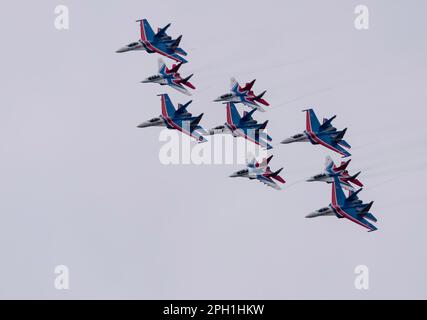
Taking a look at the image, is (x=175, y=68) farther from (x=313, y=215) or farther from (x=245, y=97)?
(x=313, y=215)

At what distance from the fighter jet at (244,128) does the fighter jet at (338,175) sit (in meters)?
6.98

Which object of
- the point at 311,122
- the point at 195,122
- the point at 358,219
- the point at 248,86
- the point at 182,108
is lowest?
the point at 358,219

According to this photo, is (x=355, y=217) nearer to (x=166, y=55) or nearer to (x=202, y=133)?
(x=202, y=133)

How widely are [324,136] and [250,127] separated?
9011mm

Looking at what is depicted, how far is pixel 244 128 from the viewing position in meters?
184

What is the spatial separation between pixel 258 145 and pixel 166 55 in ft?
56.2

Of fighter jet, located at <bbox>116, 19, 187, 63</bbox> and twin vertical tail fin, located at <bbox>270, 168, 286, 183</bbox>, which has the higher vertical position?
fighter jet, located at <bbox>116, 19, 187, 63</bbox>

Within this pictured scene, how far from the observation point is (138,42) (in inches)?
7475

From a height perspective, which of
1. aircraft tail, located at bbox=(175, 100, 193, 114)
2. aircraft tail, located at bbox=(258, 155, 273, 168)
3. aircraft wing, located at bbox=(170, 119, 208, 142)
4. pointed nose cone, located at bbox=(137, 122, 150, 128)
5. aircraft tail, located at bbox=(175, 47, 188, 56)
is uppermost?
aircraft tail, located at bbox=(175, 47, 188, 56)

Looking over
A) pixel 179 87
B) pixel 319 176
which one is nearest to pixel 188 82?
pixel 179 87

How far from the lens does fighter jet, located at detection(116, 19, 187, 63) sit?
188250 millimetres

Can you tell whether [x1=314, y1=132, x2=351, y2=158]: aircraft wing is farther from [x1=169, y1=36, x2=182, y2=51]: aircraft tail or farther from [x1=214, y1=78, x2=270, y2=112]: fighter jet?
[x1=169, y1=36, x2=182, y2=51]: aircraft tail

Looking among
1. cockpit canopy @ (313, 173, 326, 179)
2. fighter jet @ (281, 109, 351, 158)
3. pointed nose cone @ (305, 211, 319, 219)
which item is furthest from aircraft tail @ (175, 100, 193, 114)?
pointed nose cone @ (305, 211, 319, 219)
